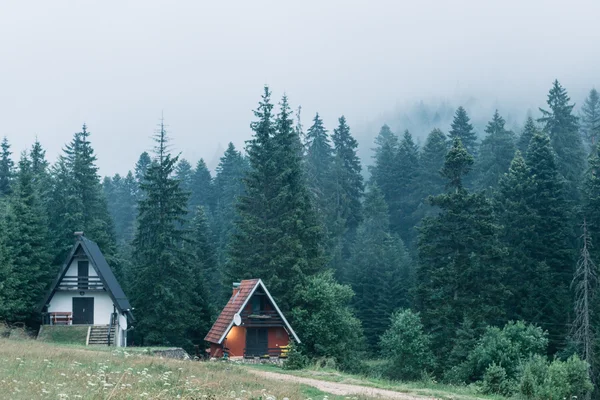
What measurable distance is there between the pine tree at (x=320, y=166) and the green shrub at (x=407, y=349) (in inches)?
873

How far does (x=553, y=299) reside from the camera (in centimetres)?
4731

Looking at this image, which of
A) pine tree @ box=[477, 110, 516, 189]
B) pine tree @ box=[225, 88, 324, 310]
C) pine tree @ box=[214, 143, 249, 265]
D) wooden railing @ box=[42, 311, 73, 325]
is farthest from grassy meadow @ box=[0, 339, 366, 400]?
pine tree @ box=[477, 110, 516, 189]

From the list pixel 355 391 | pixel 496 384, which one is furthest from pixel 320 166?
pixel 355 391

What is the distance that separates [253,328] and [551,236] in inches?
934

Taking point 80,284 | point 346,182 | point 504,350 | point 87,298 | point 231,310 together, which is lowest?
point 504,350

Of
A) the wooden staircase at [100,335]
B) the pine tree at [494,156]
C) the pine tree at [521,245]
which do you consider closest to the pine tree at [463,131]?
the pine tree at [494,156]

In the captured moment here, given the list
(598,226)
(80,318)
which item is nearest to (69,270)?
(80,318)

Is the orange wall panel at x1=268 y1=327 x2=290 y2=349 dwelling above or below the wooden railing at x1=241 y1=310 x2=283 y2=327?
below

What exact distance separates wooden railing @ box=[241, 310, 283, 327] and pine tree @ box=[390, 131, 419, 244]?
40.4m

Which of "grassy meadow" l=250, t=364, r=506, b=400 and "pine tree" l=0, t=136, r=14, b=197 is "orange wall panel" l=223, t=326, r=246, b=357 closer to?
"grassy meadow" l=250, t=364, r=506, b=400

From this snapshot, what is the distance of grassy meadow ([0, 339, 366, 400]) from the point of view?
14305 millimetres

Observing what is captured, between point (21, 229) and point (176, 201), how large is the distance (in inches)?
451

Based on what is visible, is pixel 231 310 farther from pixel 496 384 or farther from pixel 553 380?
pixel 553 380

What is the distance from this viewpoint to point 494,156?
244 feet
